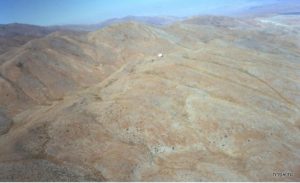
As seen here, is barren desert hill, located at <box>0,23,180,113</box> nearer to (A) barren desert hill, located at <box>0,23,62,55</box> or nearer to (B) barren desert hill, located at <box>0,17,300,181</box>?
(B) barren desert hill, located at <box>0,17,300,181</box>

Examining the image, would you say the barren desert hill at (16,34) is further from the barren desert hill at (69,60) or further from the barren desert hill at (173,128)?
the barren desert hill at (173,128)

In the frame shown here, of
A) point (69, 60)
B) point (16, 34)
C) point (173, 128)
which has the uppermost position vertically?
point (69, 60)

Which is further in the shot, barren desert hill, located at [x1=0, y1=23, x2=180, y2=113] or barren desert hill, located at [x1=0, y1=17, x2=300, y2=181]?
barren desert hill, located at [x1=0, y1=23, x2=180, y2=113]

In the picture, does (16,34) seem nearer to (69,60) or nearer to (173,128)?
(69,60)

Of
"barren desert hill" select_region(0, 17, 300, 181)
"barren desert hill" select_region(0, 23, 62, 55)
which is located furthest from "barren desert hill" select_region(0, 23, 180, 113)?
"barren desert hill" select_region(0, 23, 62, 55)

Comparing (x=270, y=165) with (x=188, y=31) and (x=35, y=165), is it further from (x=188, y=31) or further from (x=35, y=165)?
(x=188, y=31)

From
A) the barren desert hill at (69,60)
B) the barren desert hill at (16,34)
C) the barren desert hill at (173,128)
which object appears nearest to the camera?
the barren desert hill at (173,128)

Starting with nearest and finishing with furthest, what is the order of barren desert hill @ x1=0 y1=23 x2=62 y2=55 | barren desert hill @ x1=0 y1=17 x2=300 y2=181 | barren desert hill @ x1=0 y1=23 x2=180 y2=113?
barren desert hill @ x1=0 y1=17 x2=300 y2=181
barren desert hill @ x1=0 y1=23 x2=180 y2=113
barren desert hill @ x1=0 y1=23 x2=62 y2=55

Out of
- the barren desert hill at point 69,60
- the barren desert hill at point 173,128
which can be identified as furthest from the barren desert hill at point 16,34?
the barren desert hill at point 173,128

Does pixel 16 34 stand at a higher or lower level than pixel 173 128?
lower

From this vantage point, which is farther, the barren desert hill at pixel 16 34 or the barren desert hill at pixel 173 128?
the barren desert hill at pixel 16 34

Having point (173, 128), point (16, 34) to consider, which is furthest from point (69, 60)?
point (16, 34)

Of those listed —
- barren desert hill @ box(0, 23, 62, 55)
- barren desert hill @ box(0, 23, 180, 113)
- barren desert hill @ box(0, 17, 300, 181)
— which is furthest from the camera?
barren desert hill @ box(0, 23, 62, 55)

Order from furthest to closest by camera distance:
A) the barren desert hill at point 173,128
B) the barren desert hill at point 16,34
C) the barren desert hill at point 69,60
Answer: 1. the barren desert hill at point 16,34
2. the barren desert hill at point 69,60
3. the barren desert hill at point 173,128
